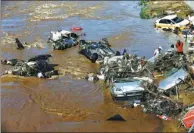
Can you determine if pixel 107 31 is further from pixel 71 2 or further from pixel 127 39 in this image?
pixel 71 2

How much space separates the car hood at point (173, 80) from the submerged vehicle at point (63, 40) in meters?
9.47

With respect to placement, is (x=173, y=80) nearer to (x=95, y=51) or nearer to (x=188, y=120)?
(x=188, y=120)

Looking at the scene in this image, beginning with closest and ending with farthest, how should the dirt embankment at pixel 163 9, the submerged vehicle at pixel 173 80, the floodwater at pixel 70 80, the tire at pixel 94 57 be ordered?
the floodwater at pixel 70 80 → the submerged vehicle at pixel 173 80 → the tire at pixel 94 57 → the dirt embankment at pixel 163 9

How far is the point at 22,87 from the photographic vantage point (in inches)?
771

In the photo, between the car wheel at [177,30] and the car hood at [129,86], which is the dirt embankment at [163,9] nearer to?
the car wheel at [177,30]

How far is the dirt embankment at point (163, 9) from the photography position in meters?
34.2

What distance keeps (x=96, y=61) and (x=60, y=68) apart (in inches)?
81.8

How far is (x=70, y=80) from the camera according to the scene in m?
20.2

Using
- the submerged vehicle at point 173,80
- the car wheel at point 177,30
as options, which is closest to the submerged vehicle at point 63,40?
the car wheel at point 177,30

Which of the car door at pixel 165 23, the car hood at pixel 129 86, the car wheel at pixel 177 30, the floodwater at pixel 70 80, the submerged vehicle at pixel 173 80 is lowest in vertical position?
the floodwater at pixel 70 80

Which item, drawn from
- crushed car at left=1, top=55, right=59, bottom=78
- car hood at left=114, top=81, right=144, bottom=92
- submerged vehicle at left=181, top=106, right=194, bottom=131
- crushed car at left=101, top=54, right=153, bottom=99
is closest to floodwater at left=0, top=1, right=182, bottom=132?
crushed car at left=1, top=55, right=59, bottom=78

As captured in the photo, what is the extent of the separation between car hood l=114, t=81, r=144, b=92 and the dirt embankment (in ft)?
54.4

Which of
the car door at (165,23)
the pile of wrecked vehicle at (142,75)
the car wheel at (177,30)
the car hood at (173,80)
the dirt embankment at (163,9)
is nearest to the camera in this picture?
the pile of wrecked vehicle at (142,75)

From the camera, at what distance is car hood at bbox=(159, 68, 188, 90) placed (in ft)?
57.8
